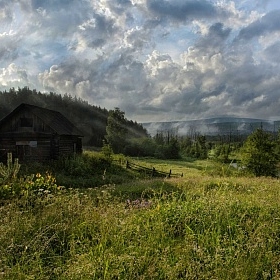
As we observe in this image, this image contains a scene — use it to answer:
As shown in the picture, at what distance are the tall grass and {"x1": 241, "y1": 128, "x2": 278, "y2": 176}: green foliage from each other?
21.6 metres

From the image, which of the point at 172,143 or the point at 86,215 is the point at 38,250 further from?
the point at 172,143

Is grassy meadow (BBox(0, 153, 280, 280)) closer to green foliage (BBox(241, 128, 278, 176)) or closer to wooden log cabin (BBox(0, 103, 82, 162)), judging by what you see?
green foliage (BBox(241, 128, 278, 176))

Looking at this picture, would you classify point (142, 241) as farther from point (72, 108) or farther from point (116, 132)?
point (72, 108)

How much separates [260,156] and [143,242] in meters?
24.5

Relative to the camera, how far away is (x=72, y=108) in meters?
110

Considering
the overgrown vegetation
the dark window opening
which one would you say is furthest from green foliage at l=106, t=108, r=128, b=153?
the overgrown vegetation

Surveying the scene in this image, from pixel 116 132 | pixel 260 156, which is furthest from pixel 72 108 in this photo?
pixel 260 156

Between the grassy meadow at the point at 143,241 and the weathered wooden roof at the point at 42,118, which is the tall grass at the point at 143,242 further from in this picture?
the weathered wooden roof at the point at 42,118

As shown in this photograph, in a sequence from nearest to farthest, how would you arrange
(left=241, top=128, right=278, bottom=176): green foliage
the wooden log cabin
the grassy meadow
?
1. the grassy meadow
2. (left=241, top=128, right=278, bottom=176): green foliage
3. the wooden log cabin

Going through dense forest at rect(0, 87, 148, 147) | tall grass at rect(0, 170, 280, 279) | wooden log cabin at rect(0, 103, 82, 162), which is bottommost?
tall grass at rect(0, 170, 280, 279)

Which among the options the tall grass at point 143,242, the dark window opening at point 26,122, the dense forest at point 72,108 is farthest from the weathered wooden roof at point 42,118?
the dense forest at point 72,108

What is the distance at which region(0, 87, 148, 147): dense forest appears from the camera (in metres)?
98.1

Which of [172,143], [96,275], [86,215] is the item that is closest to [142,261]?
[96,275]

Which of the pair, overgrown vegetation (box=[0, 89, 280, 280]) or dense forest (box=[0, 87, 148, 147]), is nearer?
overgrown vegetation (box=[0, 89, 280, 280])
